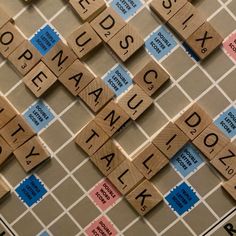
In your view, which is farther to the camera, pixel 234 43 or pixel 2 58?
pixel 2 58

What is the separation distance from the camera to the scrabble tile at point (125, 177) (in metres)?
1.17

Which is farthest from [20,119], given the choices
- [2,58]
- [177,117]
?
[177,117]

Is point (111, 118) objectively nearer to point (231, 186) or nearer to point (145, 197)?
point (145, 197)

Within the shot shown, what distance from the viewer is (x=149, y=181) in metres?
1.18

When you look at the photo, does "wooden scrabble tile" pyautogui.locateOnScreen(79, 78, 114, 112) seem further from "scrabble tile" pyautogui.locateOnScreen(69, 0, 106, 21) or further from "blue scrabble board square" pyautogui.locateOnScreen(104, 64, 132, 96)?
"scrabble tile" pyautogui.locateOnScreen(69, 0, 106, 21)

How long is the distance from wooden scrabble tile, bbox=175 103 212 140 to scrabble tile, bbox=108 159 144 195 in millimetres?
177

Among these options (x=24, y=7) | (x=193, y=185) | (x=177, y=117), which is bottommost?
(x=193, y=185)

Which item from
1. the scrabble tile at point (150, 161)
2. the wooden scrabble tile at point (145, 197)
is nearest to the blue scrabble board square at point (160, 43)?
the scrabble tile at point (150, 161)

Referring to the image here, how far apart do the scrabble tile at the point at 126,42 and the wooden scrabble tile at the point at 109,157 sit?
0.25 meters

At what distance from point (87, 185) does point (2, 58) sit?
0.45 m

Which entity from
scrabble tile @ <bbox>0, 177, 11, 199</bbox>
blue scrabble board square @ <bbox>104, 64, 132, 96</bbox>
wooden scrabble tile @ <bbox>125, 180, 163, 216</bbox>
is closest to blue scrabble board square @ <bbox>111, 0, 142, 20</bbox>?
blue scrabble board square @ <bbox>104, 64, 132, 96</bbox>

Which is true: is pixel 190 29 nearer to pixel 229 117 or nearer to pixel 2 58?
pixel 229 117

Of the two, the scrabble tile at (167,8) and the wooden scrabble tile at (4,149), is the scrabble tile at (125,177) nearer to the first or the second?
the wooden scrabble tile at (4,149)

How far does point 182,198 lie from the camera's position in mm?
1178
